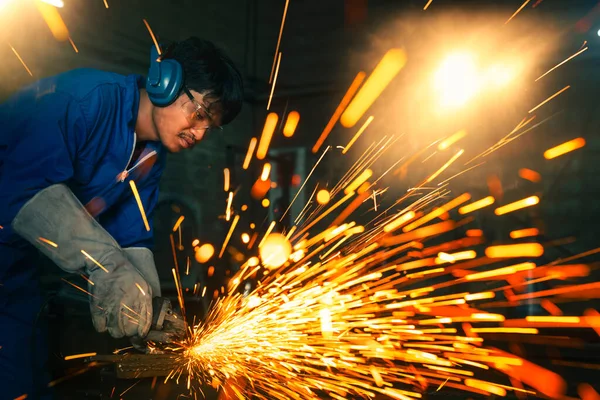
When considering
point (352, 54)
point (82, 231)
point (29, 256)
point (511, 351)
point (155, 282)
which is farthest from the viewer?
point (352, 54)

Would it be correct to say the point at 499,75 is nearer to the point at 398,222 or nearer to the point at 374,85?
the point at 374,85

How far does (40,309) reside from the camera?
1.87 metres

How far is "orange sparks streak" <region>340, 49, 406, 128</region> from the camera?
571 cm

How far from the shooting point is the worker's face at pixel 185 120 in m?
1.88

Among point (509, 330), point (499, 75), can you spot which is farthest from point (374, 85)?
point (509, 330)

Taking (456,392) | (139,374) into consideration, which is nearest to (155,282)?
(139,374)

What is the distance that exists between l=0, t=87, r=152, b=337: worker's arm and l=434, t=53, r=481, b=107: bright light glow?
4423 mm

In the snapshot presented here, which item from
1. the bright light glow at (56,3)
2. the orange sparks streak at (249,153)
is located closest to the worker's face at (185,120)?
the bright light glow at (56,3)

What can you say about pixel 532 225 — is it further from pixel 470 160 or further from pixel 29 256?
pixel 29 256

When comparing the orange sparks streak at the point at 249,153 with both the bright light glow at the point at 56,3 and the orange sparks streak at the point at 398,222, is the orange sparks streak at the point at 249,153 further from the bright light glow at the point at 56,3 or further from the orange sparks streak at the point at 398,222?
the bright light glow at the point at 56,3

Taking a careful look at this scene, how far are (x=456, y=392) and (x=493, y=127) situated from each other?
3.24 meters

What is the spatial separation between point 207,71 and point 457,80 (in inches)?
166

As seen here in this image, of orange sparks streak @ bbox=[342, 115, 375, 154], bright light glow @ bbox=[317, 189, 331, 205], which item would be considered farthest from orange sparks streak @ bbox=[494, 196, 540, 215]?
bright light glow @ bbox=[317, 189, 331, 205]

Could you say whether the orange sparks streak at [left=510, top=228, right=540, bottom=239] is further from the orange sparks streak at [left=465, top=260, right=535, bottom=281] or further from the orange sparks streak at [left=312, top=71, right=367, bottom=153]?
the orange sparks streak at [left=312, top=71, right=367, bottom=153]
